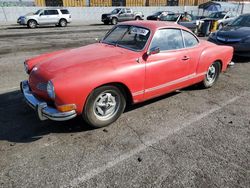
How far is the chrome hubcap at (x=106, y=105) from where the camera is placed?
3744mm

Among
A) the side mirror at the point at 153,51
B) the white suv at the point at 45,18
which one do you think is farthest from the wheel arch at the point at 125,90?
the white suv at the point at 45,18

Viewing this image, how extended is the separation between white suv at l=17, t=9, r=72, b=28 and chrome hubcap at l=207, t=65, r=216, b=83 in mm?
18549

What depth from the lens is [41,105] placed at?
3.33 metres

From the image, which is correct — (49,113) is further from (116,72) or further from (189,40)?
(189,40)

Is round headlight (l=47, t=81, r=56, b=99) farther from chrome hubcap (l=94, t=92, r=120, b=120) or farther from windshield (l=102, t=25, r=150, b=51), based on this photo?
windshield (l=102, t=25, r=150, b=51)

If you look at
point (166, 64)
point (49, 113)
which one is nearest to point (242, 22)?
point (166, 64)

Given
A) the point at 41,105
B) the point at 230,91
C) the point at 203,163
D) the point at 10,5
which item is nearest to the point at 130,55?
the point at 41,105

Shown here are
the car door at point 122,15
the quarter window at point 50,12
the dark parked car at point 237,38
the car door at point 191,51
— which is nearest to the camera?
the car door at point 191,51

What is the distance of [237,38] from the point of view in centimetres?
834

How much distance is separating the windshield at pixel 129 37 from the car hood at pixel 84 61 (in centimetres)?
18

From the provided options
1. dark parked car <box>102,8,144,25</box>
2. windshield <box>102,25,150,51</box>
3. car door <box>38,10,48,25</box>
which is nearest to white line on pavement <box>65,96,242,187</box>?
windshield <box>102,25,150,51</box>

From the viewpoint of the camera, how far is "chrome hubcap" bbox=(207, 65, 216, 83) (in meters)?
5.61

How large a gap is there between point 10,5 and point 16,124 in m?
28.6

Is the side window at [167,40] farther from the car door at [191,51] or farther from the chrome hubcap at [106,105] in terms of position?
the chrome hubcap at [106,105]
